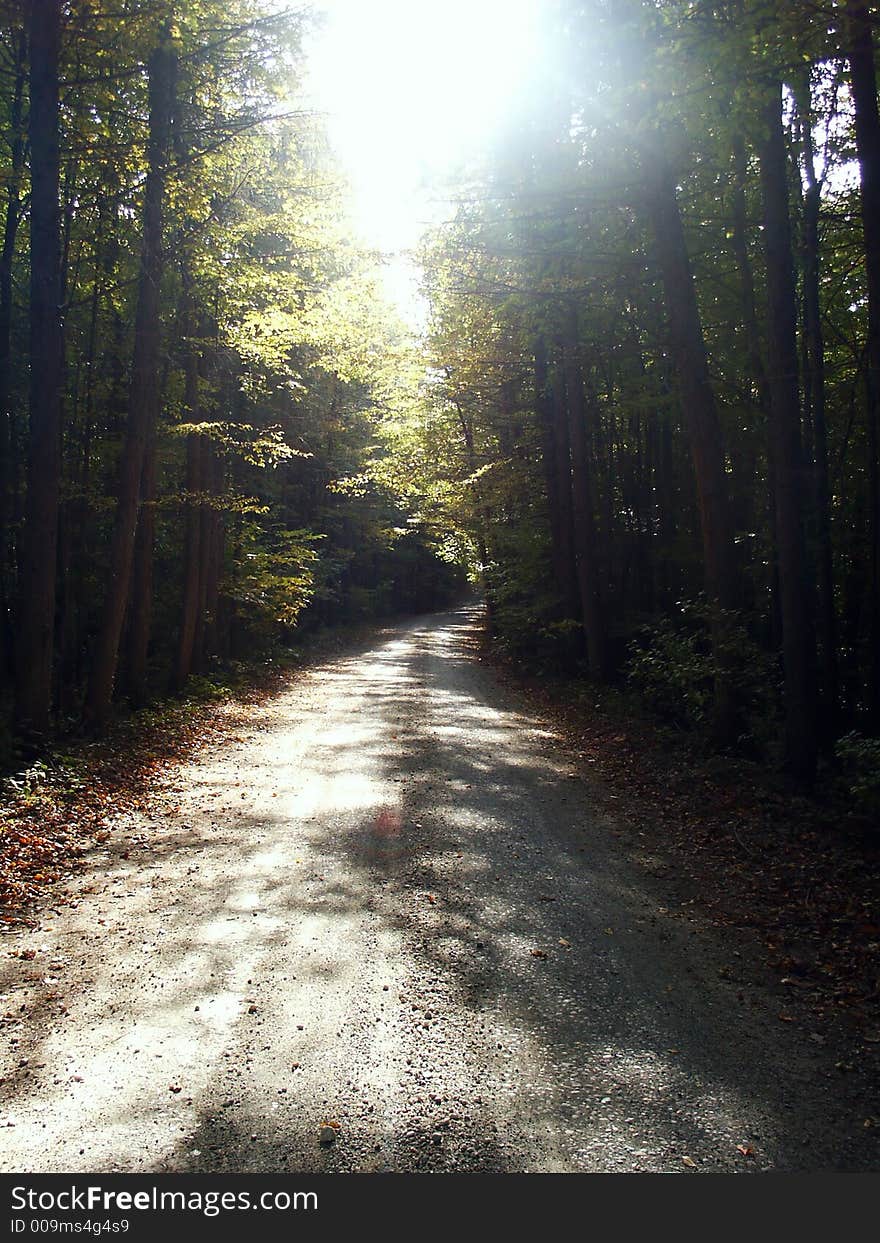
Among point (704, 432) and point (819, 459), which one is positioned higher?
point (704, 432)

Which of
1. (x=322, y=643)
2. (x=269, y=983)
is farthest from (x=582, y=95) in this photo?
(x=322, y=643)

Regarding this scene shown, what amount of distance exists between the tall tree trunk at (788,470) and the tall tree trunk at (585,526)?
795cm

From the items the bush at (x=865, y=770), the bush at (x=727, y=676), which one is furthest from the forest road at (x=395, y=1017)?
the bush at (x=727, y=676)

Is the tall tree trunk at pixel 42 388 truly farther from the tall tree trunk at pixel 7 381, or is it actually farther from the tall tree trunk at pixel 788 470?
the tall tree trunk at pixel 788 470

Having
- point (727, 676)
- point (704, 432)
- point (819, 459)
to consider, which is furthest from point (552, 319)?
point (727, 676)

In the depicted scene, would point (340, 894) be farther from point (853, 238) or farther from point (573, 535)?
point (573, 535)

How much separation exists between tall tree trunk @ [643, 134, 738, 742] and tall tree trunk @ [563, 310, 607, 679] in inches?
254

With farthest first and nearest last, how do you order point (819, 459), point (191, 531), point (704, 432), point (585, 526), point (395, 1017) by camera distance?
point (585, 526), point (191, 531), point (704, 432), point (819, 459), point (395, 1017)

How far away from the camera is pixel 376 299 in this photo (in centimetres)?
1712

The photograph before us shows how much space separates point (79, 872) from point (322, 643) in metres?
25.0

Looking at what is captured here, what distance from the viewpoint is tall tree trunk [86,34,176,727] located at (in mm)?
12203

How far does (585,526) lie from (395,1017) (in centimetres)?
1480

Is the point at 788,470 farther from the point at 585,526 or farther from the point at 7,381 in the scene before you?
the point at 7,381

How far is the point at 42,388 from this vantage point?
1074 centimetres
